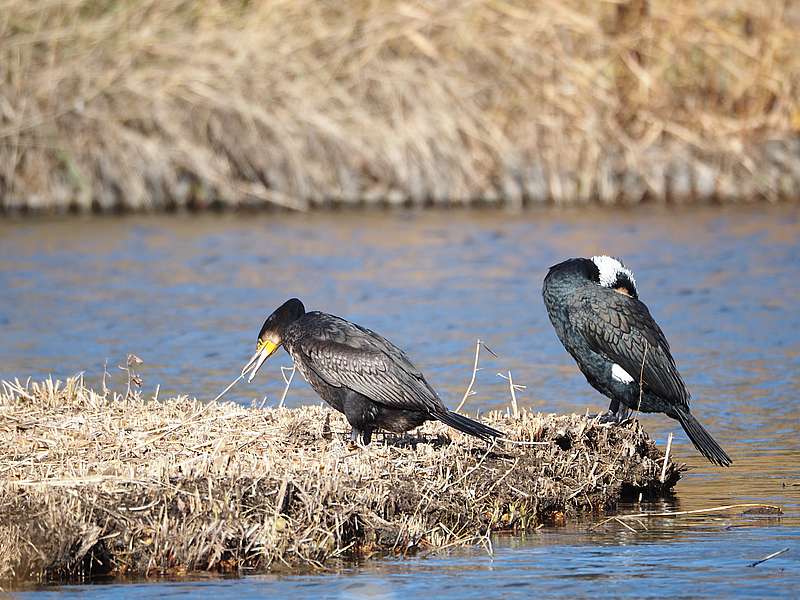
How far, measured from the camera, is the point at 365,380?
7160 mm

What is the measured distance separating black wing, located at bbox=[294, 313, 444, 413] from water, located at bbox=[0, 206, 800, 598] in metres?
0.84

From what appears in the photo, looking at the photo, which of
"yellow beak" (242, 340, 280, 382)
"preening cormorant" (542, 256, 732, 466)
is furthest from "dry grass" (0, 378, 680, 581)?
"preening cormorant" (542, 256, 732, 466)

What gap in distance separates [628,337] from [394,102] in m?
13.7

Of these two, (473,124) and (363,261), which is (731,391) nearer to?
(363,261)

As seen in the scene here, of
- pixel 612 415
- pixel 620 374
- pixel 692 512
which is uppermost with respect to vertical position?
pixel 620 374

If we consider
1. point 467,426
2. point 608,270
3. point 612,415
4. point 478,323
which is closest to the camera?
point 467,426

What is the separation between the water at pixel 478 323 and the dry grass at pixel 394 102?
0.86 meters

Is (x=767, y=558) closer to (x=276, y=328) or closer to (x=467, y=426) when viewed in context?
(x=467, y=426)

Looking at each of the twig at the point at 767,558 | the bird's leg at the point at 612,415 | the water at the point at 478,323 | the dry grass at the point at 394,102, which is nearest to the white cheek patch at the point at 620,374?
the bird's leg at the point at 612,415

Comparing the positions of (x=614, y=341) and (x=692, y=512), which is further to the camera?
(x=614, y=341)

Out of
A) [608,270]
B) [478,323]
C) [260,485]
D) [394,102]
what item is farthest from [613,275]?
[394,102]

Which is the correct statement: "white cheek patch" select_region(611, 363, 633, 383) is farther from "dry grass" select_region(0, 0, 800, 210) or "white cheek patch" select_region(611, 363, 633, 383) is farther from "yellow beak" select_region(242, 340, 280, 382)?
"dry grass" select_region(0, 0, 800, 210)

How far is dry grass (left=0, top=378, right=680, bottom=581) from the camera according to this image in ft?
19.9

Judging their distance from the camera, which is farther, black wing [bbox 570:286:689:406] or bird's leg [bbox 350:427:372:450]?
black wing [bbox 570:286:689:406]
